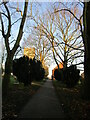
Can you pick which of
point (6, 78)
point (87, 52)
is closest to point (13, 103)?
point (6, 78)

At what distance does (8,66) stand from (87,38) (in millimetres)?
4739

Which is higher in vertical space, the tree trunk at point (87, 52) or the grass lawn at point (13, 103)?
the tree trunk at point (87, 52)

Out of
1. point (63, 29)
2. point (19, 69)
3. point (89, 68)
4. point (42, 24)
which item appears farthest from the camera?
point (63, 29)

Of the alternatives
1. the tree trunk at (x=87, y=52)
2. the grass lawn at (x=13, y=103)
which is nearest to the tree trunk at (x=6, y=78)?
the grass lawn at (x=13, y=103)

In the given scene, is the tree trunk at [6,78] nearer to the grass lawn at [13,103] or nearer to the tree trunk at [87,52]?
the grass lawn at [13,103]

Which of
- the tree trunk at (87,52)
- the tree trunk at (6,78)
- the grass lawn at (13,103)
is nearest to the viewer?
the grass lawn at (13,103)

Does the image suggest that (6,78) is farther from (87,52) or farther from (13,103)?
(87,52)

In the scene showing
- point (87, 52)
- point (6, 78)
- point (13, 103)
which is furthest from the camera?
point (87, 52)

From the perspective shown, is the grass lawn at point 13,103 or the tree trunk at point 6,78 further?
the tree trunk at point 6,78

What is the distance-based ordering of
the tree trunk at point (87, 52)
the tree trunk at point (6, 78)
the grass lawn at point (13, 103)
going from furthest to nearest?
the tree trunk at point (87, 52)
the tree trunk at point (6, 78)
the grass lawn at point (13, 103)

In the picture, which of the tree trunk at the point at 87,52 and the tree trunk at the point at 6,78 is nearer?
the tree trunk at the point at 6,78

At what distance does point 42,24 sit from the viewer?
20438 millimetres

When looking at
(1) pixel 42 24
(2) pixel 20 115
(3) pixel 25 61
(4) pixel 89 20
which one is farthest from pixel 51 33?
(2) pixel 20 115

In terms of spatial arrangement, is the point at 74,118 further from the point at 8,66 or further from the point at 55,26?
the point at 55,26
